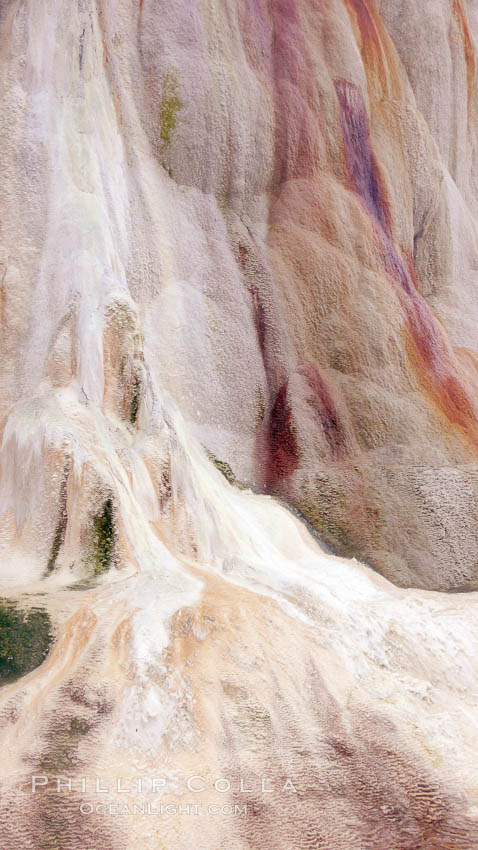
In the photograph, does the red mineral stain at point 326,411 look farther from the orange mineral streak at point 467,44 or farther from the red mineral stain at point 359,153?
the orange mineral streak at point 467,44

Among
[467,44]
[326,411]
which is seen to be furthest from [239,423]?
[467,44]

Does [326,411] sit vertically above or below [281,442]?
above

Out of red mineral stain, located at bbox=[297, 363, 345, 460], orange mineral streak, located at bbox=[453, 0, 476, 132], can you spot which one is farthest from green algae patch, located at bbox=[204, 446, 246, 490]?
orange mineral streak, located at bbox=[453, 0, 476, 132]

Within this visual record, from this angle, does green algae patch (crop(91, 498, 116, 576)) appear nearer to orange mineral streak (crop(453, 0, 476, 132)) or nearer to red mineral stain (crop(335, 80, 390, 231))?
red mineral stain (crop(335, 80, 390, 231))

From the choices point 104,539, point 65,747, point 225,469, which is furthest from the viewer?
point 225,469

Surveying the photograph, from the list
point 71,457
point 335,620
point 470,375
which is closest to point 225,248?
point 470,375

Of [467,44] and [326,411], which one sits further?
[467,44]

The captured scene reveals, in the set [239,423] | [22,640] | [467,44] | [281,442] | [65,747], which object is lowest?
[65,747]

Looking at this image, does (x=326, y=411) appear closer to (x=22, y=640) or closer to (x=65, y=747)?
(x=22, y=640)
